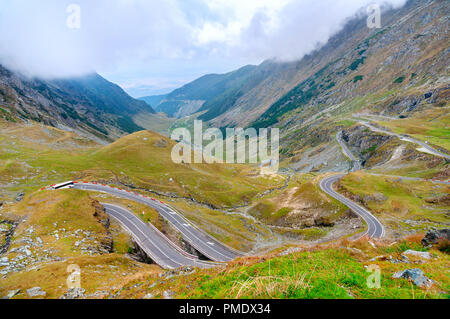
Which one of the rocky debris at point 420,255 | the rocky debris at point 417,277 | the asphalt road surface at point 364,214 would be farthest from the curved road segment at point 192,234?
the rocky debris at point 417,277

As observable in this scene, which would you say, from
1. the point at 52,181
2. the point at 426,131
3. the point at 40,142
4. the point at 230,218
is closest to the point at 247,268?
the point at 230,218

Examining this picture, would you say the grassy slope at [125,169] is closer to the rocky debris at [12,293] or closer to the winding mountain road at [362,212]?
the winding mountain road at [362,212]

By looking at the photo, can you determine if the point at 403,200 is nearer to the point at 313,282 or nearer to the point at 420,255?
the point at 420,255

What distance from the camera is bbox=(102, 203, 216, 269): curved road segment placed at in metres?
41.4

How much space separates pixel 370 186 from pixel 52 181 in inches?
4413

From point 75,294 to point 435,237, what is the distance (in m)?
32.4

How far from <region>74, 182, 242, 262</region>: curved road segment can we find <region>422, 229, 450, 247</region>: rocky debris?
38.0m

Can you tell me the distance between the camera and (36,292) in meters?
18.0

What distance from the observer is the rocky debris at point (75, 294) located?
18156 mm

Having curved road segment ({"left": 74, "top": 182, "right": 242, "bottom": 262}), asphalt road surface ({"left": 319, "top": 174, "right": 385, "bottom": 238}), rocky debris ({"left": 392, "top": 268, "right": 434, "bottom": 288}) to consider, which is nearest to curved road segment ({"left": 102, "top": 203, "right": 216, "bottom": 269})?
curved road segment ({"left": 74, "top": 182, "right": 242, "bottom": 262})

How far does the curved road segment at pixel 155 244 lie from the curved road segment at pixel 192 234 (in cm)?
615

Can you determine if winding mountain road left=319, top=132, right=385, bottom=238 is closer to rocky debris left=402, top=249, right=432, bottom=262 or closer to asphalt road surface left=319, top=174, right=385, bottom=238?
asphalt road surface left=319, top=174, right=385, bottom=238

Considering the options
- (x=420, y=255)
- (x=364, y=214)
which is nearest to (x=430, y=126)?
(x=364, y=214)
